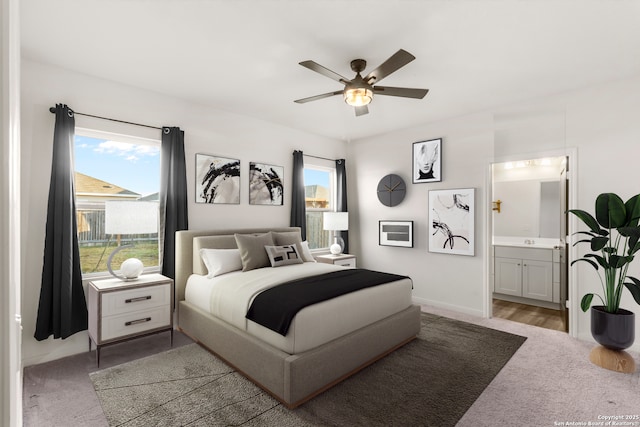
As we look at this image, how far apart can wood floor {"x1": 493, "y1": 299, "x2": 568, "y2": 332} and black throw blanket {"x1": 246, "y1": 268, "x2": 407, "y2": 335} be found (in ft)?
7.45

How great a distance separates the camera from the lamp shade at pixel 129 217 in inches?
112

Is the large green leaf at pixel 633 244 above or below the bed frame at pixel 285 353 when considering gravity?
above

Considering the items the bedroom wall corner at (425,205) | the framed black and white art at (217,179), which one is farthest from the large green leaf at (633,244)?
the framed black and white art at (217,179)

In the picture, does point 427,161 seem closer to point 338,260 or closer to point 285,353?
point 338,260

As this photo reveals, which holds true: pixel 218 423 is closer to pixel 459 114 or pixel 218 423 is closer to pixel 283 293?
pixel 283 293

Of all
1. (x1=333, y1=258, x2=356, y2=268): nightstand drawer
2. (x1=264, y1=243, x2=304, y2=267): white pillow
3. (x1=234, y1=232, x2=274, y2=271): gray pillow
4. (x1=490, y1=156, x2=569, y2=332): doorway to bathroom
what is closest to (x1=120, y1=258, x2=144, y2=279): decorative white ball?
(x1=234, y1=232, x2=274, y2=271): gray pillow

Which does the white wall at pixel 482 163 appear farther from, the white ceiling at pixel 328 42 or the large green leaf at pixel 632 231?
the large green leaf at pixel 632 231

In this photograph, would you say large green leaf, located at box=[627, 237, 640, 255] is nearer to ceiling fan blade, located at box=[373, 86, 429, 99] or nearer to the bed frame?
the bed frame

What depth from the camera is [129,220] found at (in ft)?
9.56

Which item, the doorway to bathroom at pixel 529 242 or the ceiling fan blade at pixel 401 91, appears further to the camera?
the doorway to bathroom at pixel 529 242

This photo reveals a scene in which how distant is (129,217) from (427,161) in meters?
3.95

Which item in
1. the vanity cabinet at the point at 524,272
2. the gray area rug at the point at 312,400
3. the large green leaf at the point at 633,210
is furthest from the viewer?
the vanity cabinet at the point at 524,272

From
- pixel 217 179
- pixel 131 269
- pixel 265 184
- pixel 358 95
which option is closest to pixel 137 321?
pixel 131 269

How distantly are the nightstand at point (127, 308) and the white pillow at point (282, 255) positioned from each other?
1095 mm
